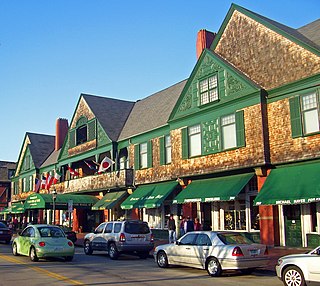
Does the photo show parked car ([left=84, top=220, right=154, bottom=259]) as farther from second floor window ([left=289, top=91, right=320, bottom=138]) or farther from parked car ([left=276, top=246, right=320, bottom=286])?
parked car ([left=276, top=246, right=320, bottom=286])

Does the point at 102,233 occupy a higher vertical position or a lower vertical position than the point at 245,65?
lower

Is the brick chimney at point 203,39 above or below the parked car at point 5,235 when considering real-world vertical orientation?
above

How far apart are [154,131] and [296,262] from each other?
65.8ft

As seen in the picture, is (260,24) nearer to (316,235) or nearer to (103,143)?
(316,235)

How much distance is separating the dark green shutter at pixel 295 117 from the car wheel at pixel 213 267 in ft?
26.5

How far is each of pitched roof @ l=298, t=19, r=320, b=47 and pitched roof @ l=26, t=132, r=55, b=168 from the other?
3651 cm

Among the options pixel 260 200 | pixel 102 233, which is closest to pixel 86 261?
pixel 102 233

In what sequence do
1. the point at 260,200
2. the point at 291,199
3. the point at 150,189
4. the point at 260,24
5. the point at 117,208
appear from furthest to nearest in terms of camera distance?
the point at 117,208
the point at 150,189
the point at 260,24
the point at 260,200
the point at 291,199

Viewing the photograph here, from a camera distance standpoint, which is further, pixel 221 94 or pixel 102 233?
pixel 221 94

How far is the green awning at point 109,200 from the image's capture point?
3178 cm

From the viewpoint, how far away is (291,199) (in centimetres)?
1806

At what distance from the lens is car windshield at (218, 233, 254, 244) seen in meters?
13.9

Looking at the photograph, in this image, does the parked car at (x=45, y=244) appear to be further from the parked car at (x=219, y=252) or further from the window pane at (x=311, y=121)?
the window pane at (x=311, y=121)

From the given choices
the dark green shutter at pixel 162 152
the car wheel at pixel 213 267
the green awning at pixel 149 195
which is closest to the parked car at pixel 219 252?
the car wheel at pixel 213 267
